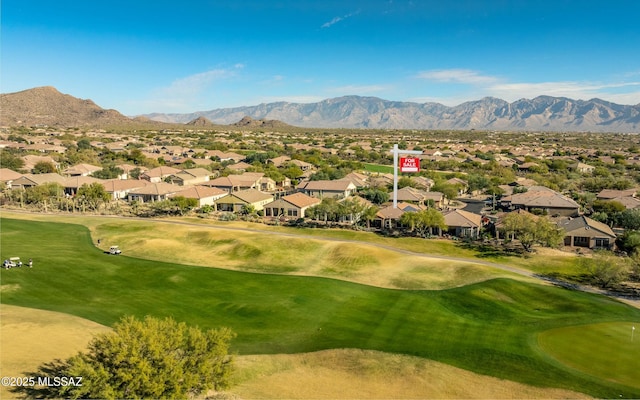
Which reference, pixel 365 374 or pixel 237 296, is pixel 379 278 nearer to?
pixel 237 296

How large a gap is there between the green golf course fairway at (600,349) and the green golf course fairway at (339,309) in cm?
50

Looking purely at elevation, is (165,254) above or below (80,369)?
below

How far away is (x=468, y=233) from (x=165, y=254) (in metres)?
47.5

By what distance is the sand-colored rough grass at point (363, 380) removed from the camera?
2802 cm

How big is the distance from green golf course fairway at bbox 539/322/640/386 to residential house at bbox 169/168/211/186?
9999 centimetres

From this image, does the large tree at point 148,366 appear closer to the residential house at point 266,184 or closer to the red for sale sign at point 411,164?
the red for sale sign at point 411,164

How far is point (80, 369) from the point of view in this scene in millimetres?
21844

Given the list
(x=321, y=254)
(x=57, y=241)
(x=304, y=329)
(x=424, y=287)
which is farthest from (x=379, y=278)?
(x=57, y=241)

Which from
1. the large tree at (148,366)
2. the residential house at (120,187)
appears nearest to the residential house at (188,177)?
the residential house at (120,187)

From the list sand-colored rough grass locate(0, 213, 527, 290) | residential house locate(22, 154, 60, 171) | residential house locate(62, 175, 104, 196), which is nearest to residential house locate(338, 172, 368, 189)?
sand-colored rough grass locate(0, 213, 527, 290)

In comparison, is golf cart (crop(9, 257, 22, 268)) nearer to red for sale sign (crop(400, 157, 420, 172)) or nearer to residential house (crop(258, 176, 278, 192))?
red for sale sign (crop(400, 157, 420, 172))

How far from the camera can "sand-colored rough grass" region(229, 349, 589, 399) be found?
28016 millimetres

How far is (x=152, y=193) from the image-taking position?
10038cm

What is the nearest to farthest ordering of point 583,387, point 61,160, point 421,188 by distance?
point 583,387
point 421,188
point 61,160
